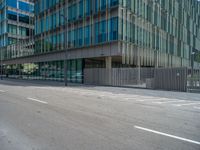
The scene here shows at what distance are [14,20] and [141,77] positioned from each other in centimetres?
4833

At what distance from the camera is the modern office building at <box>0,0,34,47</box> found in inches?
2151

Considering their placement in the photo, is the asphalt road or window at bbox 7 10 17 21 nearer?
the asphalt road

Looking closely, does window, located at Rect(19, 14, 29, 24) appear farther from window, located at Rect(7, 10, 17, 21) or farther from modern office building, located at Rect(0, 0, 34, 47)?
window, located at Rect(7, 10, 17, 21)

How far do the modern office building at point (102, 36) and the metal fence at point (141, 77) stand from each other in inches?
100

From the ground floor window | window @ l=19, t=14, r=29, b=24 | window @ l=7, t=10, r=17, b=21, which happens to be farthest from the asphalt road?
window @ l=19, t=14, r=29, b=24

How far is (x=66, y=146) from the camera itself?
4.25 m

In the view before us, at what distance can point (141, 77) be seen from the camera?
2383 cm

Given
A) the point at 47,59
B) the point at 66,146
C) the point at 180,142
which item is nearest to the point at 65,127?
the point at 66,146

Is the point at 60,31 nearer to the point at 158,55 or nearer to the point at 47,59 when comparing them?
the point at 47,59

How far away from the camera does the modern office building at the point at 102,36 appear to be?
2547 centimetres

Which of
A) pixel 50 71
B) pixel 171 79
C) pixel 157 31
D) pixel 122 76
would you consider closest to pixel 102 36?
pixel 122 76

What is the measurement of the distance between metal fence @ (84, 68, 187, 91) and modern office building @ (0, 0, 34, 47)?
126ft

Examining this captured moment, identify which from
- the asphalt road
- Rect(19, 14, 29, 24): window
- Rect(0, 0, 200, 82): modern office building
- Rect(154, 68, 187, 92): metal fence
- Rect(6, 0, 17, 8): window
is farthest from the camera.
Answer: Rect(19, 14, 29, 24): window

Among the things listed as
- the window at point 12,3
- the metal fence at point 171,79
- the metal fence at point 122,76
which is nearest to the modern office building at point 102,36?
the metal fence at point 122,76
